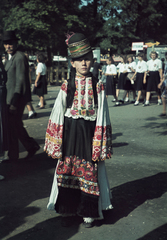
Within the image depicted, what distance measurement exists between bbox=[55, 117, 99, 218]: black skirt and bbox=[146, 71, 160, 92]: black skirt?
34.9ft

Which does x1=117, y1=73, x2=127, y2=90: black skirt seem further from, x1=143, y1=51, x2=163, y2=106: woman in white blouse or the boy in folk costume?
the boy in folk costume

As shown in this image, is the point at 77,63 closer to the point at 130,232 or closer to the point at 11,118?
the point at 130,232

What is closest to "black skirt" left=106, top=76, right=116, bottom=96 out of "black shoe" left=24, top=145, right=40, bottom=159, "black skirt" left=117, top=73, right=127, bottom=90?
"black skirt" left=117, top=73, right=127, bottom=90

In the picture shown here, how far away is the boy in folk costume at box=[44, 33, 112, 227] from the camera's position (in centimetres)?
347

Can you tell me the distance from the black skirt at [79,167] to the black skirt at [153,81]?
419 inches

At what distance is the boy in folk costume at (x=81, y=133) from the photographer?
3.47 m

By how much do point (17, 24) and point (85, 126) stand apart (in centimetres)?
2652

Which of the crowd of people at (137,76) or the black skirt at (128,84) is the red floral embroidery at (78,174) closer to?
the crowd of people at (137,76)

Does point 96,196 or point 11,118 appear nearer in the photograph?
point 96,196

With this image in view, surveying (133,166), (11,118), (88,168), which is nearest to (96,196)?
(88,168)

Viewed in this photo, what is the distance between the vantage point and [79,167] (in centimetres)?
352

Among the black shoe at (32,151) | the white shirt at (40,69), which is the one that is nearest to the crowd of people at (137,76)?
the white shirt at (40,69)

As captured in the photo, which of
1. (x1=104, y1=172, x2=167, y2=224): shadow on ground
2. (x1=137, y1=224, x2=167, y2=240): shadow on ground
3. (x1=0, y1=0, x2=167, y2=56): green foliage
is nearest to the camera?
(x1=137, y1=224, x2=167, y2=240): shadow on ground

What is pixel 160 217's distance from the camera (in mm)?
3807
